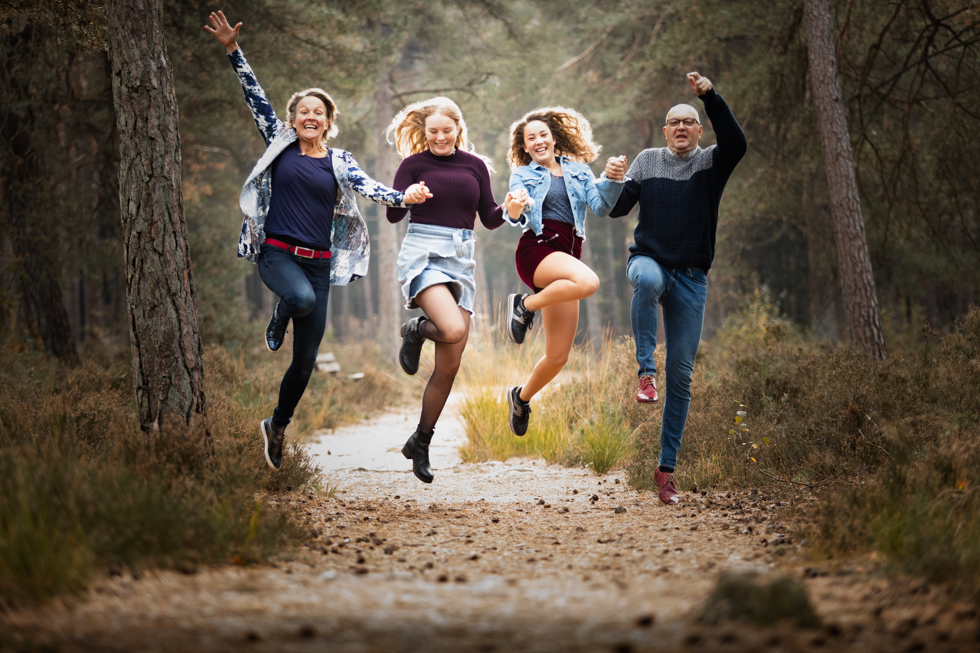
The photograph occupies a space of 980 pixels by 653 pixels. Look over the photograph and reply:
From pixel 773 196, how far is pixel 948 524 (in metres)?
9.92

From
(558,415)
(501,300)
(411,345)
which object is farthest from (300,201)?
(501,300)

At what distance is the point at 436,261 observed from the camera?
201 inches

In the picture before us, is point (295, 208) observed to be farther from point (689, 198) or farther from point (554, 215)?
point (689, 198)

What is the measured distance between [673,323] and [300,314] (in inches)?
96.7

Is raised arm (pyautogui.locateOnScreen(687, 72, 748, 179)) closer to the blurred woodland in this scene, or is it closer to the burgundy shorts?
the burgundy shorts

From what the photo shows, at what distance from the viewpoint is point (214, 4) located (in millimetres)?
8383

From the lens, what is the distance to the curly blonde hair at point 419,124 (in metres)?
5.24

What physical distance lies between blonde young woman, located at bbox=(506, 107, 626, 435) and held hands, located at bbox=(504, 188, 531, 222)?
0.02 m

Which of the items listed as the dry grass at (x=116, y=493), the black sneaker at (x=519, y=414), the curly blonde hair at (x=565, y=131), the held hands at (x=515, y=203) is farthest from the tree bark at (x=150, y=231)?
the curly blonde hair at (x=565, y=131)

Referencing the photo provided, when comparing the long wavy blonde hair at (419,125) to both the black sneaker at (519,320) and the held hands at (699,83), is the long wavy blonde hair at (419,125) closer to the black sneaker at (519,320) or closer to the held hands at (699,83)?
the black sneaker at (519,320)

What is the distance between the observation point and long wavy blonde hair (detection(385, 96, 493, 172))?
5238 millimetres

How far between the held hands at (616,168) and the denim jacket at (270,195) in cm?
140

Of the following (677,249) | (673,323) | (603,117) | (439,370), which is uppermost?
(603,117)

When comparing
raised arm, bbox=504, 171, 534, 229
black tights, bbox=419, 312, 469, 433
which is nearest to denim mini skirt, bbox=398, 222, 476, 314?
black tights, bbox=419, 312, 469, 433
